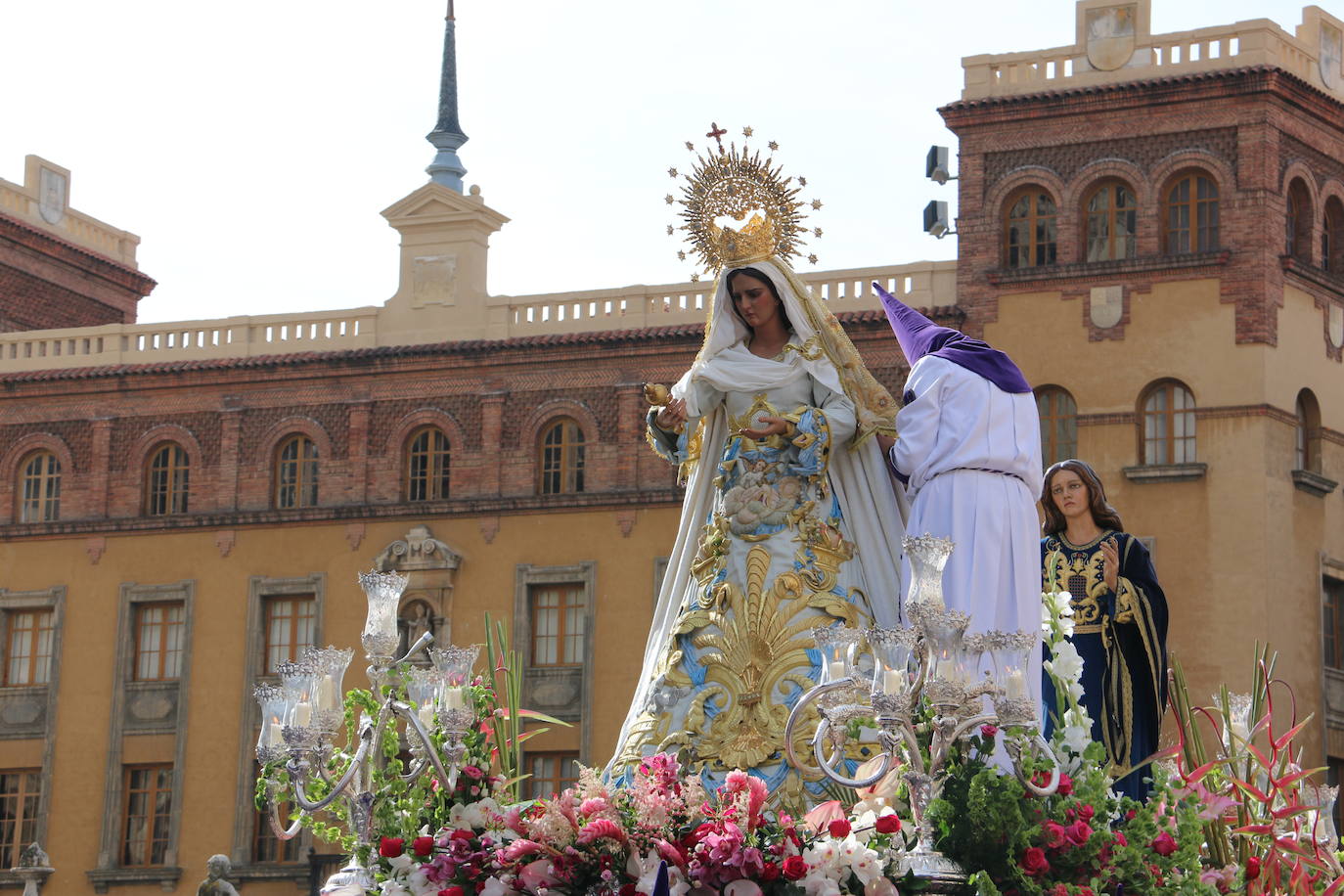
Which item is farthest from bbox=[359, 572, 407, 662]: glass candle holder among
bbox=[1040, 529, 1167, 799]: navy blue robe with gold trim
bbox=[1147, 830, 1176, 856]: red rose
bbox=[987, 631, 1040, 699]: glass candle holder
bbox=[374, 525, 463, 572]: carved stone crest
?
bbox=[374, 525, 463, 572]: carved stone crest

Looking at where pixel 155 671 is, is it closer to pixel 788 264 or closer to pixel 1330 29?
pixel 1330 29

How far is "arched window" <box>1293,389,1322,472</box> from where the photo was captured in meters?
39.3

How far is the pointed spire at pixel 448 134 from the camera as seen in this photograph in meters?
46.8

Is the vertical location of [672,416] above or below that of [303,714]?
above

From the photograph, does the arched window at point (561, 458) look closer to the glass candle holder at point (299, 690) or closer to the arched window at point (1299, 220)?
the arched window at point (1299, 220)

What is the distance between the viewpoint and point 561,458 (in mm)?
42125

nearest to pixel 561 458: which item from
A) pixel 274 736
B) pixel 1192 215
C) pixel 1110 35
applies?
pixel 1192 215

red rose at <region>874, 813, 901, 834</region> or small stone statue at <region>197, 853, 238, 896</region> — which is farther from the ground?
red rose at <region>874, 813, 901, 834</region>

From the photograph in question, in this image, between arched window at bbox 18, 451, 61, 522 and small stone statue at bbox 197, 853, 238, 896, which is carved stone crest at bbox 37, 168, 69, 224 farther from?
small stone statue at bbox 197, 853, 238, 896

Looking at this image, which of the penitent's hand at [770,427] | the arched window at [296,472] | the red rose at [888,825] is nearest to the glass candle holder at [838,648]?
the red rose at [888,825]

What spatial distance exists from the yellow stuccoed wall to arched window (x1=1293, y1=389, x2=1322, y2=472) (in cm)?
906

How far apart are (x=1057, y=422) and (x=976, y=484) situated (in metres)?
28.4

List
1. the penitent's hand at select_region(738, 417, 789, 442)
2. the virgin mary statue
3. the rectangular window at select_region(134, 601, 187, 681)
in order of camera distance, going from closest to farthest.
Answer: the virgin mary statue < the penitent's hand at select_region(738, 417, 789, 442) < the rectangular window at select_region(134, 601, 187, 681)

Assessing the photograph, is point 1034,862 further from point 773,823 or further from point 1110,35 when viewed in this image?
point 1110,35
